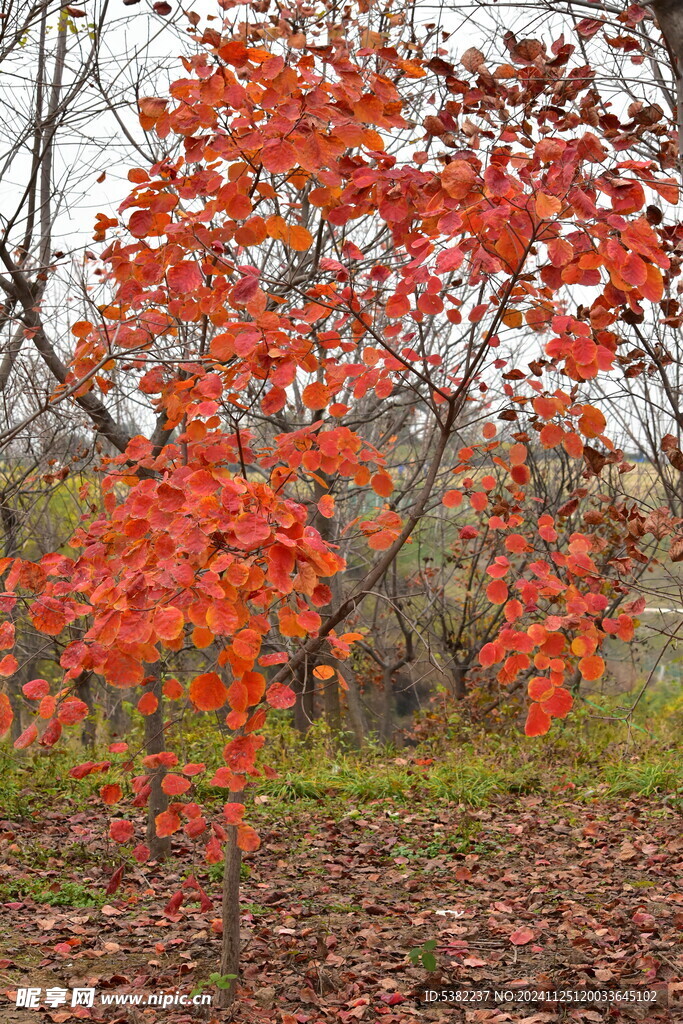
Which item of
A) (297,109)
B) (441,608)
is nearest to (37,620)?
(297,109)

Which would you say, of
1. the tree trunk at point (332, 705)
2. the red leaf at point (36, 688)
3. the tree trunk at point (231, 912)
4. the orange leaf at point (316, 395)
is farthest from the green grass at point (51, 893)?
the tree trunk at point (332, 705)

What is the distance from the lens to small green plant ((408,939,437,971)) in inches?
127

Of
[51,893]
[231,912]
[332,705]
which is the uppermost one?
[332,705]

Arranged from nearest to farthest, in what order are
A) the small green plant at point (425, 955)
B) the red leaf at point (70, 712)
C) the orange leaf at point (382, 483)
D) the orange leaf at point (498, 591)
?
the red leaf at point (70, 712) < the small green plant at point (425, 955) < the orange leaf at point (382, 483) < the orange leaf at point (498, 591)

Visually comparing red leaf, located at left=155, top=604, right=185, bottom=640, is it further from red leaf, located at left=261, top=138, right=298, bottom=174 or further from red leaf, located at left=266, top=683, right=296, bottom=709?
red leaf, located at left=261, top=138, right=298, bottom=174

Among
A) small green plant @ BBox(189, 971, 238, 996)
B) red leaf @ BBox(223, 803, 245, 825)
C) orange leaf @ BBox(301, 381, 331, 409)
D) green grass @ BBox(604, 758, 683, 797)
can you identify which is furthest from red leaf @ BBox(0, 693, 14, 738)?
green grass @ BBox(604, 758, 683, 797)

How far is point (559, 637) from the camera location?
3.16m

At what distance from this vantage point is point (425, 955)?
3268mm

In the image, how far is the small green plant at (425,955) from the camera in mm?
3232

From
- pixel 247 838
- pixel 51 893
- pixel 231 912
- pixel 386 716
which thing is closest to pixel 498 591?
pixel 247 838

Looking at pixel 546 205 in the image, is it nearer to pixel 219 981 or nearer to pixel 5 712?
pixel 5 712

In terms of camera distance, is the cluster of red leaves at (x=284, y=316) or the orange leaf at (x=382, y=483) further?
the orange leaf at (x=382, y=483)

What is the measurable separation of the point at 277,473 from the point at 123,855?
134 inches

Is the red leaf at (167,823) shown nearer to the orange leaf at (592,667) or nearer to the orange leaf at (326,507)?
the orange leaf at (326,507)
